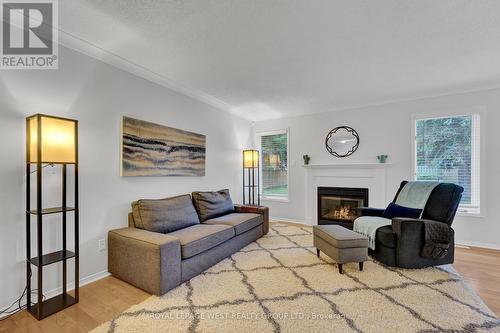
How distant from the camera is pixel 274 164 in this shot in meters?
5.51

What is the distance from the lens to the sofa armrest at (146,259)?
2.13 metres

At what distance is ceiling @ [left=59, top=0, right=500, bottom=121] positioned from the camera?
6.10ft

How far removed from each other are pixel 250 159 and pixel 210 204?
62.8 inches

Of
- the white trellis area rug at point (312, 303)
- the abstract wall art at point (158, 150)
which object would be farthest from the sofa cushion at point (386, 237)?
the abstract wall art at point (158, 150)

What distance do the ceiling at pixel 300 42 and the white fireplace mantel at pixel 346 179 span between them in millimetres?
1437

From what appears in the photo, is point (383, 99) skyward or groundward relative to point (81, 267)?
skyward

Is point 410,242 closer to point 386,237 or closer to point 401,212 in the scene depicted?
point 386,237

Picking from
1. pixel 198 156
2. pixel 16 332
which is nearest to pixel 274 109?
pixel 198 156

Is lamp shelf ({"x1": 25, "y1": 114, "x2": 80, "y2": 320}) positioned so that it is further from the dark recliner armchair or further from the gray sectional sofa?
the dark recliner armchair

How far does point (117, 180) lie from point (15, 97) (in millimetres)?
1139

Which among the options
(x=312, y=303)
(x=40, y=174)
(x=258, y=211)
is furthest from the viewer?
(x=258, y=211)

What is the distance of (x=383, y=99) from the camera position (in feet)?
13.6

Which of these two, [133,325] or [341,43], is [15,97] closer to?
[133,325]
